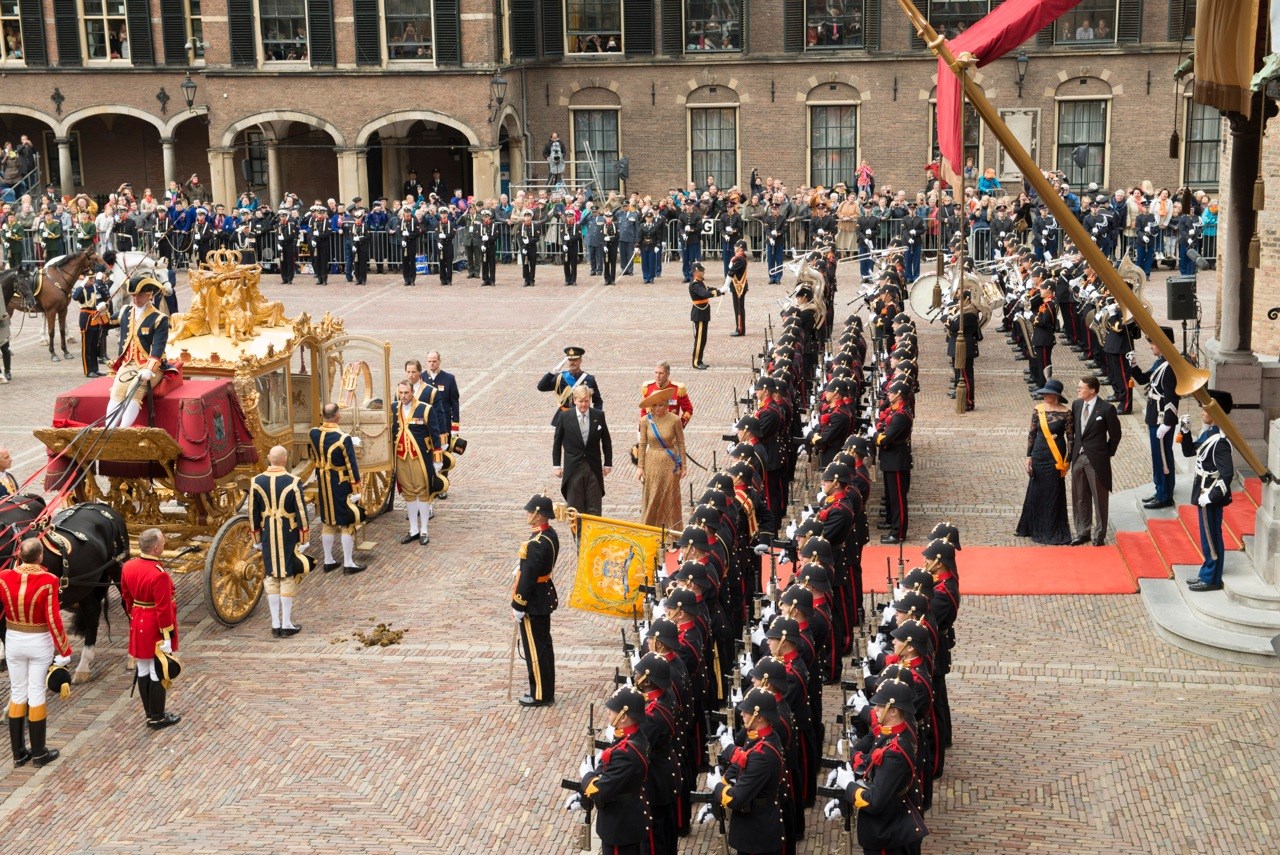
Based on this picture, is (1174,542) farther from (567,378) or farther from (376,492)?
(376,492)

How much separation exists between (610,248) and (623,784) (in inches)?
1033

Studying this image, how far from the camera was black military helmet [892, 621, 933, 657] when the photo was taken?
10047mm

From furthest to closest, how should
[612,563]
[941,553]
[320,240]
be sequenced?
[320,240] → [612,563] → [941,553]

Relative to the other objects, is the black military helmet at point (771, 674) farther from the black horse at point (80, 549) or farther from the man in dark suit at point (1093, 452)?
the man in dark suit at point (1093, 452)

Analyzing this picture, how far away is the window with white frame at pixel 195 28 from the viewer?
141ft

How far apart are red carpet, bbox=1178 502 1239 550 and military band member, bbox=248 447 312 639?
26.7 ft

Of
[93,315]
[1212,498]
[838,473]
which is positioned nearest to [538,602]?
[838,473]

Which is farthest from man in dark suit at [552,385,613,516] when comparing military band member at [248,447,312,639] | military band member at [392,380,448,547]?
military band member at [248,447,312,639]

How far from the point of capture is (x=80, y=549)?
12781 mm

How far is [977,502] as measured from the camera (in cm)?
1750

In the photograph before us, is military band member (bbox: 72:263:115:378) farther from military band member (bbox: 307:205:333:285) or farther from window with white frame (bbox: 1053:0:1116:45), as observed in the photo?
window with white frame (bbox: 1053:0:1116:45)

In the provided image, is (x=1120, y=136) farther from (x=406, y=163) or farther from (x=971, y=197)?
(x=406, y=163)

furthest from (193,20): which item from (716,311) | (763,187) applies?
(716,311)

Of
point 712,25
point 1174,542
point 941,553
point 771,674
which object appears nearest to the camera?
point 771,674
